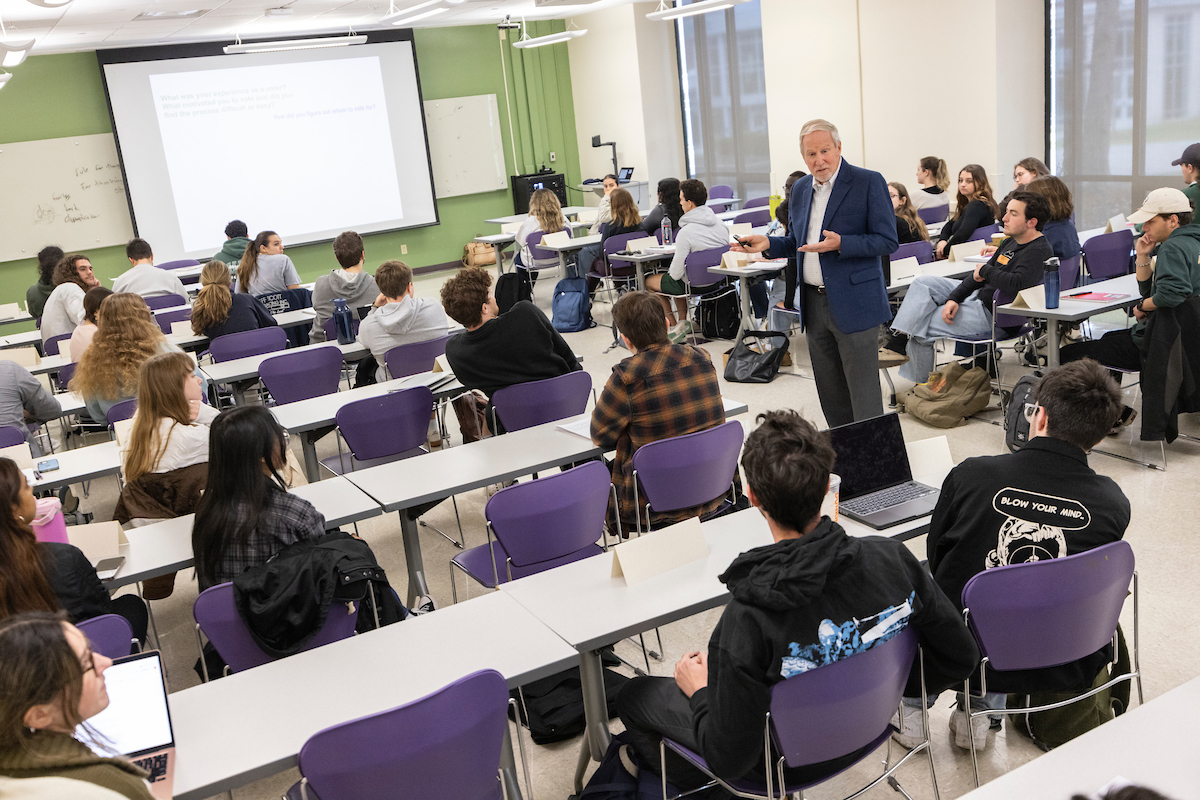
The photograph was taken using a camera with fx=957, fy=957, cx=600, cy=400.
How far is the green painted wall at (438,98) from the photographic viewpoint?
35.8 ft

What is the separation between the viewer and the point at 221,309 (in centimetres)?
629

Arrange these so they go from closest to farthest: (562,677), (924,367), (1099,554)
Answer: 1. (1099,554)
2. (562,677)
3. (924,367)

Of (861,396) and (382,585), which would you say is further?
(861,396)

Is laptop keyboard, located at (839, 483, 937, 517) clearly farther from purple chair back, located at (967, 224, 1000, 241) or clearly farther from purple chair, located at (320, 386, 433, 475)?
purple chair back, located at (967, 224, 1000, 241)

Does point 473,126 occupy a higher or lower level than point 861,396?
higher

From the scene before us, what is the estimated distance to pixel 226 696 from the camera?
6.94 ft

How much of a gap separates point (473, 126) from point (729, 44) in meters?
3.73

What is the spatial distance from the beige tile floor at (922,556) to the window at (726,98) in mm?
6707

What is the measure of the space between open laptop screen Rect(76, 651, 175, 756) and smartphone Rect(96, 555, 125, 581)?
3.23ft

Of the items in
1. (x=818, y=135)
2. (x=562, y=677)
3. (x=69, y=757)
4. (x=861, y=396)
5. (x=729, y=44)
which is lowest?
(x=562, y=677)

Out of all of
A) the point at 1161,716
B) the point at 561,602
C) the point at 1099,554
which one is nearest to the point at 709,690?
the point at 561,602

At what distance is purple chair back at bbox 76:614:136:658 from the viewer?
224 cm

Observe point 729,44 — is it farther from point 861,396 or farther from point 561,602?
point 561,602

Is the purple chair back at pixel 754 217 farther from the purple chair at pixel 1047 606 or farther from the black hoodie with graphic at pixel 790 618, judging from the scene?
the black hoodie with graphic at pixel 790 618
